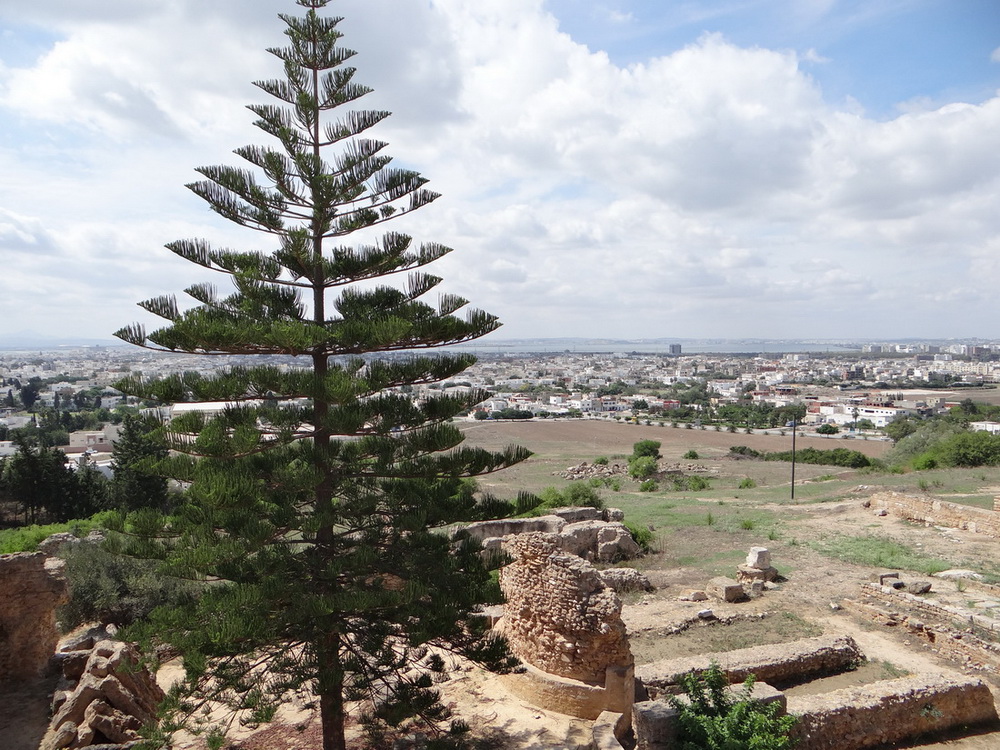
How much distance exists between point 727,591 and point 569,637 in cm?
550

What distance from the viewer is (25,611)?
32.0 ft

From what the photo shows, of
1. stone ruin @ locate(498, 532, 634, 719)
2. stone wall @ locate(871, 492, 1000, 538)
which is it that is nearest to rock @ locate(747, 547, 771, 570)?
stone ruin @ locate(498, 532, 634, 719)

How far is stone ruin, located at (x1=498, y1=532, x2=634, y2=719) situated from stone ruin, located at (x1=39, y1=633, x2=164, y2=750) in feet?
14.8

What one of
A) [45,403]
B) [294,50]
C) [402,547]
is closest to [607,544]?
[402,547]

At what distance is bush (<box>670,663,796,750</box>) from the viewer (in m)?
5.93

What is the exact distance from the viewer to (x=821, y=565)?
14.3 metres

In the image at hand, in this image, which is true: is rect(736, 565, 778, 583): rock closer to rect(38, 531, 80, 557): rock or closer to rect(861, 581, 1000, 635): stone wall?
rect(861, 581, 1000, 635): stone wall

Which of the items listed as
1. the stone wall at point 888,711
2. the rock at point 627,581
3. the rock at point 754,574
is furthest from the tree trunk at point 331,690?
the rock at point 754,574

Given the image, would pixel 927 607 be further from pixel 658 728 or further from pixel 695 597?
pixel 658 728

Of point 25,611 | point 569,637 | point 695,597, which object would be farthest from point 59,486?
point 569,637

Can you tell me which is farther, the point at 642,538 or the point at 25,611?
the point at 642,538

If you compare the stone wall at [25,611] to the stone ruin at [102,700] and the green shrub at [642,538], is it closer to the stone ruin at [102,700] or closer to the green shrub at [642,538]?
Result: the stone ruin at [102,700]

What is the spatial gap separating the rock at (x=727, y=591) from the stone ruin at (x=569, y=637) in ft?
16.4

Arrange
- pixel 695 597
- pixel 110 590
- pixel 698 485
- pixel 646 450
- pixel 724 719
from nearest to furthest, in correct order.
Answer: pixel 724 719 < pixel 110 590 < pixel 695 597 < pixel 698 485 < pixel 646 450
